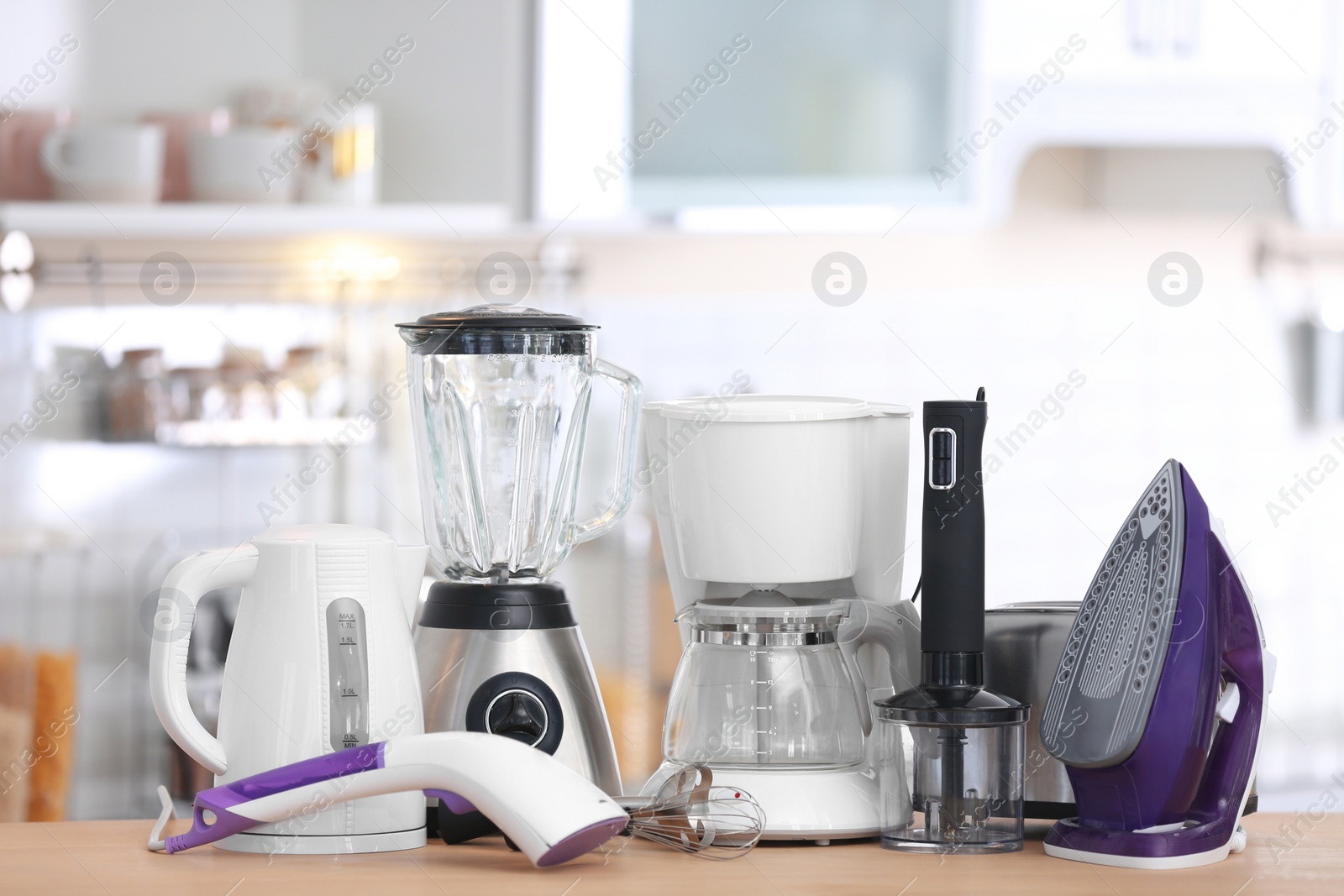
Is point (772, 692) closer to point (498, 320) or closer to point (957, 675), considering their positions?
point (957, 675)

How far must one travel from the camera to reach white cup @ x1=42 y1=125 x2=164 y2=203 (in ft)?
5.99

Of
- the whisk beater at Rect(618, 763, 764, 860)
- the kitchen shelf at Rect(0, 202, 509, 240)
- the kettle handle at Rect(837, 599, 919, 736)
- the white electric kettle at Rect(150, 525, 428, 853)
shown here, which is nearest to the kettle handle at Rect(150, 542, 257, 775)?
the white electric kettle at Rect(150, 525, 428, 853)

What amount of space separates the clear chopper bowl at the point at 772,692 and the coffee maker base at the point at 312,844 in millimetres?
186

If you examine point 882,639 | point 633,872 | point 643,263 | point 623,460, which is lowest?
point 633,872

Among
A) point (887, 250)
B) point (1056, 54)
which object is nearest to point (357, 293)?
point (887, 250)

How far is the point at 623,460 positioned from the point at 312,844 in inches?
11.9

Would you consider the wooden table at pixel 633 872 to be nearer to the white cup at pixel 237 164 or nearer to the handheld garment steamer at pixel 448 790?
the handheld garment steamer at pixel 448 790

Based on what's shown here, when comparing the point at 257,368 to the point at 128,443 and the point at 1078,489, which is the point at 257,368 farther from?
the point at 1078,489

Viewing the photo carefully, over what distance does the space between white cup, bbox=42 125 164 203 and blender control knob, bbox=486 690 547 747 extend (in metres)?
1.30

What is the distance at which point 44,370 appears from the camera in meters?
2.06

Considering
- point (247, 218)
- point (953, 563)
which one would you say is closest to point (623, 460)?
point (953, 563)

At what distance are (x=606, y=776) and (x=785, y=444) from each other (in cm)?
23

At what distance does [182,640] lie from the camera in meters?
0.77

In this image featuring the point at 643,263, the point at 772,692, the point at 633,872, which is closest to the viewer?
the point at 633,872
